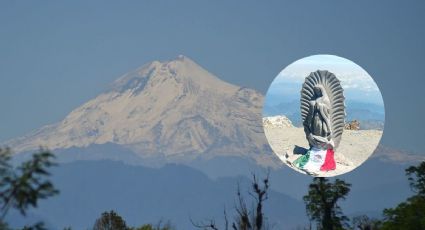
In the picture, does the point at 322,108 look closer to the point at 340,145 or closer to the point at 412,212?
the point at 340,145

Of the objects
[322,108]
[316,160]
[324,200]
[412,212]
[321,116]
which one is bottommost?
[412,212]

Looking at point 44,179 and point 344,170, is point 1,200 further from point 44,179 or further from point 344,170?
point 344,170

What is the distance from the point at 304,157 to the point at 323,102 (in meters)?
8.81

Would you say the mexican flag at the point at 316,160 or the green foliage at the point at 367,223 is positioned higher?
the mexican flag at the point at 316,160

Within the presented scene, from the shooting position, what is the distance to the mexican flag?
167 metres

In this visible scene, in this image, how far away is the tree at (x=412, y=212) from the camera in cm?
8175

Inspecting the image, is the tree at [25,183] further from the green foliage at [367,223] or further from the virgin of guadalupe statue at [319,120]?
the virgin of guadalupe statue at [319,120]

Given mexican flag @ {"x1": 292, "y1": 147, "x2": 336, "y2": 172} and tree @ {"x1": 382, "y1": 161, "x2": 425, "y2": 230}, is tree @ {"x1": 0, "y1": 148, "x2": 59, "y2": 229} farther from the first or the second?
mexican flag @ {"x1": 292, "y1": 147, "x2": 336, "y2": 172}

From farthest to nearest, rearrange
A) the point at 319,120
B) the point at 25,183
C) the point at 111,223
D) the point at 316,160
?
the point at 316,160, the point at 319,120, the point at 111,223, the point at 25,183

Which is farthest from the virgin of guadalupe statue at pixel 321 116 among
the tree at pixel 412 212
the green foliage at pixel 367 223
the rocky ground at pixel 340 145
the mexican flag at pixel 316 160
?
the tree at pixel 412 212

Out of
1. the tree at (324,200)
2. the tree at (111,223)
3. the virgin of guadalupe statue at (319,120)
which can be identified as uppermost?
the virgin of guadalupe statue at (319,120)

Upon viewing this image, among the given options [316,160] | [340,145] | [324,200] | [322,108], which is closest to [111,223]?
[324,200]

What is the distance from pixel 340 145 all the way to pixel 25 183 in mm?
147941

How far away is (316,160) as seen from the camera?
554 ft
